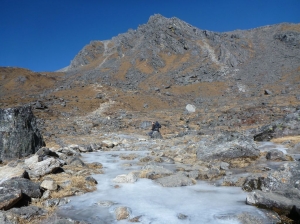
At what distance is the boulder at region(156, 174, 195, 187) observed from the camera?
8812 mm

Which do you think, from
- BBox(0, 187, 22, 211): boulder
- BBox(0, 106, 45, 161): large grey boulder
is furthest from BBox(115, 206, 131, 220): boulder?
BBox(0, 106, 45, 161): large grey boulder

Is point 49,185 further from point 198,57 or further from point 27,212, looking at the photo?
point 198,57

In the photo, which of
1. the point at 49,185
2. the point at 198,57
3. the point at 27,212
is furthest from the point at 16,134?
the point at 198,57

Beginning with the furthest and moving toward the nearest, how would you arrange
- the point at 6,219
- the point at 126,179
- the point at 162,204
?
the point at 126,179 < the point at 162,204 < the point at 6,219

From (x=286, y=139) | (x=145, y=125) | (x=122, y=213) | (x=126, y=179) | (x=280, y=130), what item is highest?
(x=145, y=125)

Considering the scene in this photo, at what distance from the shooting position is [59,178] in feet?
30.0

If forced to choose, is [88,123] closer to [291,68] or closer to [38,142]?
[38,142]

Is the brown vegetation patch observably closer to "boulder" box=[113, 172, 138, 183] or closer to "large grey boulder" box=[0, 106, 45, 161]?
"boulder" box=[113, 172, 138, 183]

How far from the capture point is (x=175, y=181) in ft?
29.3

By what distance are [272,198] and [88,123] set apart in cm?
2641

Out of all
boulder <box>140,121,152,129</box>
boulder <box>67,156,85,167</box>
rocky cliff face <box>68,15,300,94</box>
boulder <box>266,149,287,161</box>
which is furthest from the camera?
rocky cliff face <box>68,15,300,94</box>

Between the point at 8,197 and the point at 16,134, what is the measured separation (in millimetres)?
7153

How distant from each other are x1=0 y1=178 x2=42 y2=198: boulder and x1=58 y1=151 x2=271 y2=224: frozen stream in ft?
3.18

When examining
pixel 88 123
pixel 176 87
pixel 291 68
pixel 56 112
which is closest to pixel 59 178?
pixel 88 123
